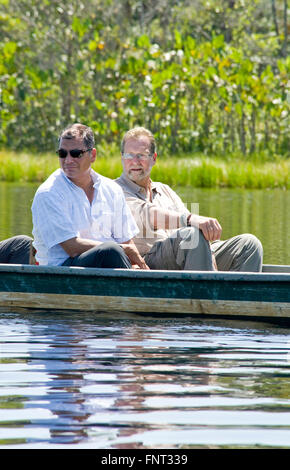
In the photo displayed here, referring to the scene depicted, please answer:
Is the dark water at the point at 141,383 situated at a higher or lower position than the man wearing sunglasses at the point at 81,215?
lower

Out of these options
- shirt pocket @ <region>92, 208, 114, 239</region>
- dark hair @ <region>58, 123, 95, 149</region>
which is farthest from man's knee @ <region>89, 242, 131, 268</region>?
dark hair @ <region>58, 123, 95, 149</region>

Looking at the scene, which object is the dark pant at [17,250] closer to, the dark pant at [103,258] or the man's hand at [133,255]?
the dark pant at [103,258]

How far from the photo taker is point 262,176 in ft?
63.8

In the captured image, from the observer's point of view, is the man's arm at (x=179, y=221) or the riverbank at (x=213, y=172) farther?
the riverbank at (x=213, y=172)

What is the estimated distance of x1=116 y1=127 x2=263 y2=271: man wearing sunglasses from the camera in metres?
6.56

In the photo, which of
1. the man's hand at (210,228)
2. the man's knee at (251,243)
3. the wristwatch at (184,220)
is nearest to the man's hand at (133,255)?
the wristwatch at (184,220)

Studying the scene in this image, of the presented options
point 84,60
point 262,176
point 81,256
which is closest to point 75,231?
point 81,256

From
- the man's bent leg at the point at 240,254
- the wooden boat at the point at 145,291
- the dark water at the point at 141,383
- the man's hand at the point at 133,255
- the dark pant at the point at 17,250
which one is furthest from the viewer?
the dark pant at the point at 17,250

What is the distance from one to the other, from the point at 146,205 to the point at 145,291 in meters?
0.61

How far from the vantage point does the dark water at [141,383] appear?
13.6 feet

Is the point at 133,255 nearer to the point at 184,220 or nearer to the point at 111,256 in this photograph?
the point at 111,256

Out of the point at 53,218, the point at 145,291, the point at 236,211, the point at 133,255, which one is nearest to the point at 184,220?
the point at 133,255

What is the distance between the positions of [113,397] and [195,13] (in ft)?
80.1
